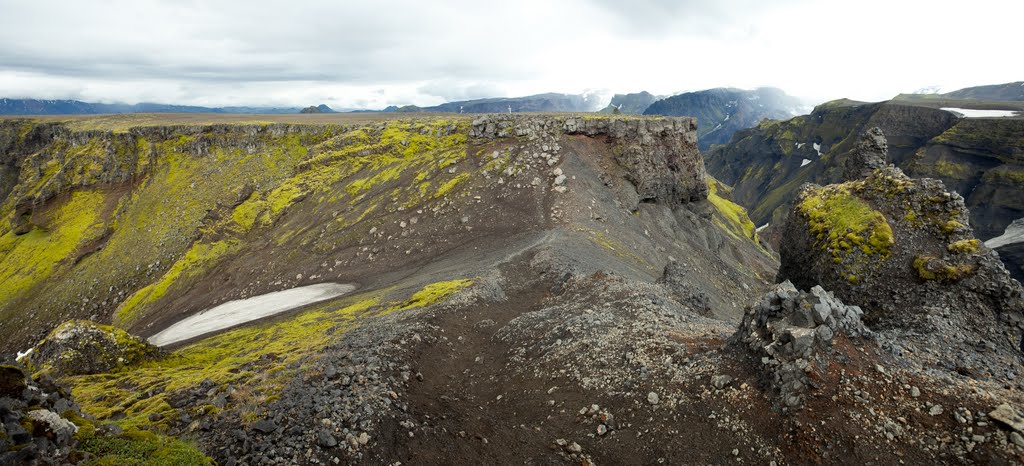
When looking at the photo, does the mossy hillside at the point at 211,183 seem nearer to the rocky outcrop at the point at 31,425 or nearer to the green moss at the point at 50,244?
the green moss at the point at 50,244

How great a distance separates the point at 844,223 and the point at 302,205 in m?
59.5

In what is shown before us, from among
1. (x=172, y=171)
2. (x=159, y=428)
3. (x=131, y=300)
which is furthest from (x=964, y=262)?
(x=172, y=171)

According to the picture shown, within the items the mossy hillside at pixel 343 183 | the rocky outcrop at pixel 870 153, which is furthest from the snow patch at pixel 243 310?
the rocky outcrop at pixel 870 153

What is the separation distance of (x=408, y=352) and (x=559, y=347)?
673cm

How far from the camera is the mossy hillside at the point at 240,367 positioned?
1492 cm

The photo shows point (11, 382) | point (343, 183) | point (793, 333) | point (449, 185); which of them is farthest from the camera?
point (343, 183)

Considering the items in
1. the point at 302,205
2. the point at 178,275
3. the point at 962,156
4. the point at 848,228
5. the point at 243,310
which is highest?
the point at 848,228

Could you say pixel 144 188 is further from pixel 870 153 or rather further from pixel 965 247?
pixel 965 247

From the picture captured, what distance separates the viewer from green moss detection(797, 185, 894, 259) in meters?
26.3

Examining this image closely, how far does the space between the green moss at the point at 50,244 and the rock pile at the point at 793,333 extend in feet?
300

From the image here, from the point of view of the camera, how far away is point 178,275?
54.8 m

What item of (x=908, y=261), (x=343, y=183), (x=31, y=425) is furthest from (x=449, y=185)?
(x=31, y=425)

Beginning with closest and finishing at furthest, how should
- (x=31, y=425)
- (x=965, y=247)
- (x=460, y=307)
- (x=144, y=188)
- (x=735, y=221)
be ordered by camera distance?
(x=31, y=425) → (x=965, y=247) → (x=460, y=307) → (x=144, y=188) → (x=735, y=221)

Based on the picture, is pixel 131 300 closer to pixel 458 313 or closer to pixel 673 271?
pixel 458 313
